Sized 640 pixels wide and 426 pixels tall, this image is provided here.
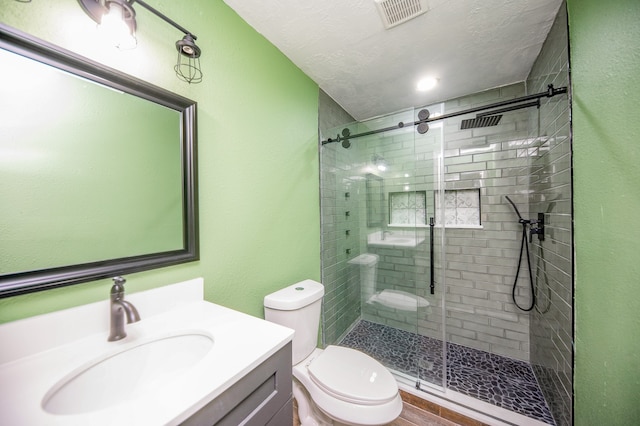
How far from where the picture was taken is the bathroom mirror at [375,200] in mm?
2111

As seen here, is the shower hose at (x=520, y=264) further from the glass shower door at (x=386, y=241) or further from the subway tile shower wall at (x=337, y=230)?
the subway tile shower wall at (x=337, y=230)

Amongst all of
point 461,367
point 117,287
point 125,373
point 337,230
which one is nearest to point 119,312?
point 117,287

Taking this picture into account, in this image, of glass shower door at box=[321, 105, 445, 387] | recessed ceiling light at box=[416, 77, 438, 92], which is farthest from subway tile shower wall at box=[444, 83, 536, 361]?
recessed ceiling light at box=[416, 77, 438, 92]

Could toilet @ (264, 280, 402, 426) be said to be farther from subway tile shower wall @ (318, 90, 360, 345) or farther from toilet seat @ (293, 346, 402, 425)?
subway tile shower wall @ (318, 90, 360, 345)

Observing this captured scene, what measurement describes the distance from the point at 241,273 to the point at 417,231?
5.09 ft

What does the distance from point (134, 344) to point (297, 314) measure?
0.79 metres

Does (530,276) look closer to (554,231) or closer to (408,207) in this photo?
(554,231)

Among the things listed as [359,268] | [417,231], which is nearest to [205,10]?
[417,231]

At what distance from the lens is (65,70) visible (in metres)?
0.71

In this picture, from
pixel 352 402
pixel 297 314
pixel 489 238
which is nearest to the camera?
pixel 352 402

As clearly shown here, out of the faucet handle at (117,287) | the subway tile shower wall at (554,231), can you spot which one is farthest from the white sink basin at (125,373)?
the subway tile shower wall at (554,231)

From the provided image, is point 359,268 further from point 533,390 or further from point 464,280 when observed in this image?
point 533,390

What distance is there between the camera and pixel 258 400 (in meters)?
0.68

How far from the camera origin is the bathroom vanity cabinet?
0.55m
